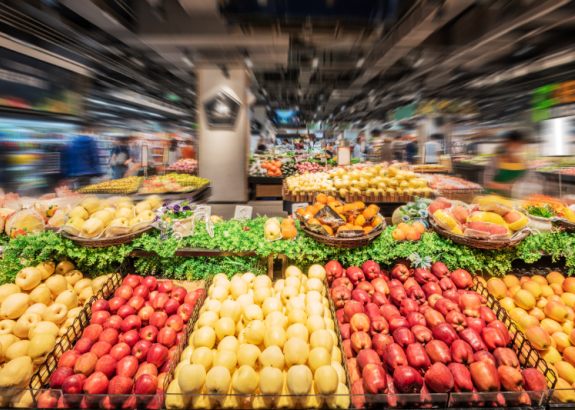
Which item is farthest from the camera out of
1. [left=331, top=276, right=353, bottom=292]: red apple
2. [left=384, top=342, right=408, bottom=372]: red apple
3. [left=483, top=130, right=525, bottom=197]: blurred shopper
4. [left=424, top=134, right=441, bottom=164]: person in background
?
[left=424, top=134, right=441, bottom=164]: person in background

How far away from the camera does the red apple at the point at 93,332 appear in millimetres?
1348

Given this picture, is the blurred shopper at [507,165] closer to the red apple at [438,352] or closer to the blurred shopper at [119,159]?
the red apple at [438,352]

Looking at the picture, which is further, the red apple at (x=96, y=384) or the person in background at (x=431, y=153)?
the person in background at (x=431, y=153)

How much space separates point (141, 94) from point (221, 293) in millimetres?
11863

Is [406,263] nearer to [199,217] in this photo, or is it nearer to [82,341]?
[199,217]

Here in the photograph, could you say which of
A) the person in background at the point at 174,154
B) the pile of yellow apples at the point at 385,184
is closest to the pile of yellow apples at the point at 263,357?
the pile of yellow apples at the point at 385,184

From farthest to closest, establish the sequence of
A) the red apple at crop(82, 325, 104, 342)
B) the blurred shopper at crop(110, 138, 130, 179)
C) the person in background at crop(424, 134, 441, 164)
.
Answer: the person in background at crop(424, 134, 441, 164) → the blurred shopper at crop(110, 138, 130, 179) → the red apple at crop(82, 325, 104, 342)

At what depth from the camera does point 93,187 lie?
15.6ft

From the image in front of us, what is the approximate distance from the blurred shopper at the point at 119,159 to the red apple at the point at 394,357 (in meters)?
8.60

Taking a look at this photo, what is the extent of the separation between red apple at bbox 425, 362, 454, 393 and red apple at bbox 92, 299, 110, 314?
1.81 meters

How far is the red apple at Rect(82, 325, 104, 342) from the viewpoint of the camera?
1.35 m

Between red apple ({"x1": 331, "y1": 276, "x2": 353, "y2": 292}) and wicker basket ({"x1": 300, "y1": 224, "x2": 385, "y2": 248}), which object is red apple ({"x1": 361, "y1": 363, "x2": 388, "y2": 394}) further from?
wicker basket ({"x1": 300, "y1": 224, "x2": 385, "y2": 248})

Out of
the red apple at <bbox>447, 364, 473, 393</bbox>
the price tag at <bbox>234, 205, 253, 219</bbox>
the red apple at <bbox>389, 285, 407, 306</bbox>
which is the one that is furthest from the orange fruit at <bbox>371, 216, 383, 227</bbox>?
the price tag at <bbox>234, 205, 253, 219</bbox>

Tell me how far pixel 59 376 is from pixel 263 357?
0.96m
